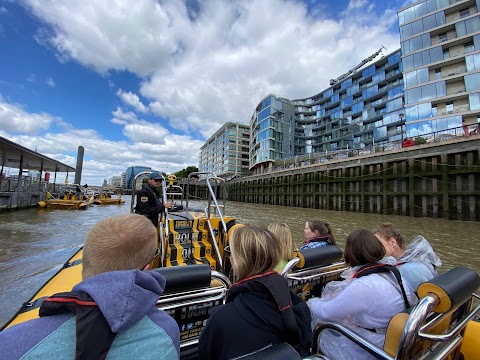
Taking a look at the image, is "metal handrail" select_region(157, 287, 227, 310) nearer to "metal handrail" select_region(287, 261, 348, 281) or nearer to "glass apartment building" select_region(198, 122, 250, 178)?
"metal handrail" select_region(287, 261, 348, 281)

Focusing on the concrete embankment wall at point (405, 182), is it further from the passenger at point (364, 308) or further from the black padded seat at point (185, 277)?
the black padded seat at point (185, 277)

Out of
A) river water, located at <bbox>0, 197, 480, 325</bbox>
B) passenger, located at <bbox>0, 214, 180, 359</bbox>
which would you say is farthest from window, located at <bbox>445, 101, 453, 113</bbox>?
passenger, located at <bbox>0, 214, 180, 359</bbox>

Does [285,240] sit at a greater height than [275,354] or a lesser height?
greater

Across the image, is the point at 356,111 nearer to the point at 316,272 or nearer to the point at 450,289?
the point at 316,272

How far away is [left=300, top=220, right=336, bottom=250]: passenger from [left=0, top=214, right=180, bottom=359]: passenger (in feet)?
7.68

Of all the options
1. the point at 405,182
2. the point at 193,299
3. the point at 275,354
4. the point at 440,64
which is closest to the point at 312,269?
the point at 193,299

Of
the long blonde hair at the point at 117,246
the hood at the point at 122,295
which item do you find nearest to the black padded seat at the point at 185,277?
the long blonde hair at the point at 117,246

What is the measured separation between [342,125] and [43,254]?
55288 mm

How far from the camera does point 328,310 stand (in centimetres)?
163

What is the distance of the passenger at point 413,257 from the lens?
196 centimetres

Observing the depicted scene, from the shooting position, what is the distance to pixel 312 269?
2.39 meters

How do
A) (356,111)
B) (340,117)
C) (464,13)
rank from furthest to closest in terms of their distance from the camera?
1. (340,117)
2. (356,111)
3. (464,13)

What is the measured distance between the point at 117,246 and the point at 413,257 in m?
2.35

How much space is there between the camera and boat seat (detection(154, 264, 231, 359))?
157cm
